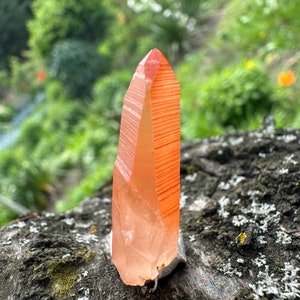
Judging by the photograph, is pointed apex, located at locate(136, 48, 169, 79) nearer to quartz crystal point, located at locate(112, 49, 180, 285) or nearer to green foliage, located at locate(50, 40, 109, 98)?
quartz crystal point, located at locate(112, 49, 180, 285)

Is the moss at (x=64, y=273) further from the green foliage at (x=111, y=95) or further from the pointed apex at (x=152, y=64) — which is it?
the green foliage at (x=111, y=95)

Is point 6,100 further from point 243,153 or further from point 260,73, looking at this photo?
point 243,153

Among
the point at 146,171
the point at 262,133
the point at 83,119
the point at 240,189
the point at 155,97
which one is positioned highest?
the point at 155,97

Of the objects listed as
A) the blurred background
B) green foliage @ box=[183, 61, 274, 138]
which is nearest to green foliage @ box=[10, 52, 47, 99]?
Result: the blurred background

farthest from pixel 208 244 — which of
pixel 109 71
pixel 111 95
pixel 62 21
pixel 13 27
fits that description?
pixel 13 27

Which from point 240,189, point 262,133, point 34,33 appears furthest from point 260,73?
point 34,33

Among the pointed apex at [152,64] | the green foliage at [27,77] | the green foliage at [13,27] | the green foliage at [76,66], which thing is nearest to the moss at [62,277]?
the pointed apex at [152,64]
